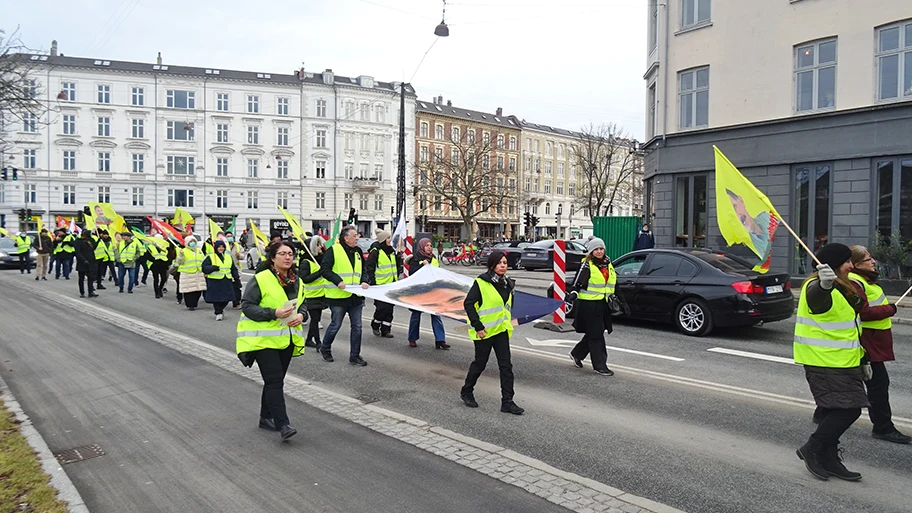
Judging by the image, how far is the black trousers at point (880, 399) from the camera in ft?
18.2

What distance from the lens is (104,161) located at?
197 feet

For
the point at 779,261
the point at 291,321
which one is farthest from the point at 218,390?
the point at 779,261

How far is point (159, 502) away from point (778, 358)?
26.8 ft

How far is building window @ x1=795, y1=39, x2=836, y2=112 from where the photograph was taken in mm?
19391

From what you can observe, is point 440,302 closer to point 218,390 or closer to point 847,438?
point 218,390

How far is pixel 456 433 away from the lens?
18.8 ft

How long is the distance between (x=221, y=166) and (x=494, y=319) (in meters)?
61.9

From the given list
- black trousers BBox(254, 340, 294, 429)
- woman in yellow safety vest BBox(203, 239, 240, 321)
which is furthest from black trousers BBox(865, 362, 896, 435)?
woman in yellow safety vest BBox(203, 239, 240, 321)

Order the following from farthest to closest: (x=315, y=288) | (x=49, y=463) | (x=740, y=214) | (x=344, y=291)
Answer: (x=315, y=288), (x=344, y=291), (x=740, y=214), (x=49, y=463)

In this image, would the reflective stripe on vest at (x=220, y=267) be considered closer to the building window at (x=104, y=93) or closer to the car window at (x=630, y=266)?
the car window at (x=630, y=266)

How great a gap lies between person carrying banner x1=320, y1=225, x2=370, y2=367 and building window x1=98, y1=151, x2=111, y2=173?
2355 inches

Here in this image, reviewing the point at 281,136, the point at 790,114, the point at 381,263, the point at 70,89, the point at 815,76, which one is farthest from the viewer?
the point at 281,136

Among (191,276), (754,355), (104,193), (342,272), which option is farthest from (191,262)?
(104,193)

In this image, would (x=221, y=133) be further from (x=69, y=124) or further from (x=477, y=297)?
(x=477, y=297)
